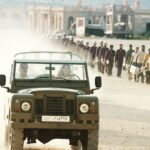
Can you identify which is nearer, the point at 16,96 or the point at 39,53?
the point at 16,96

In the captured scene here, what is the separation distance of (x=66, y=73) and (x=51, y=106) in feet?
4.58

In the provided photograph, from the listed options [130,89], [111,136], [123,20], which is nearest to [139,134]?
[111,136]

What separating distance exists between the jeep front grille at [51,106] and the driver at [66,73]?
1214mm

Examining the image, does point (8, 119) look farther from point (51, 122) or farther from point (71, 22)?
point (71, 22)

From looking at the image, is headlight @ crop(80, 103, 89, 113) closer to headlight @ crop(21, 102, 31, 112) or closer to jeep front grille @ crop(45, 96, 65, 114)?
jeep front grille @ crop(45, 96, 65, 114)

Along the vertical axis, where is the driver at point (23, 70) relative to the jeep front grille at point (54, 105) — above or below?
above

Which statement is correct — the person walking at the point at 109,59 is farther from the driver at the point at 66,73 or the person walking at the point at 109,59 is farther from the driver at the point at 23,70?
the driver at the point at 23,70

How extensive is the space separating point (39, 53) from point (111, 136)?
272 centimetres

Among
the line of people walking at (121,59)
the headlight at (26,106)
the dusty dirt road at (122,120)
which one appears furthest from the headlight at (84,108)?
the line of people walking at (121,59)

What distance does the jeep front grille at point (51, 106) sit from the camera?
13258 mm

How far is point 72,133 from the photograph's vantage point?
44.2 ft

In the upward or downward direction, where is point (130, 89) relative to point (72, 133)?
downward

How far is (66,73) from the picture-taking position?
47.8ft

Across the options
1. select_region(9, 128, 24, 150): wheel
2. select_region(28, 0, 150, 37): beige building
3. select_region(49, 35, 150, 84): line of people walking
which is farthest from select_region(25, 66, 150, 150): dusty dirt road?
select_region(28, 0, 150, 37): beige building
